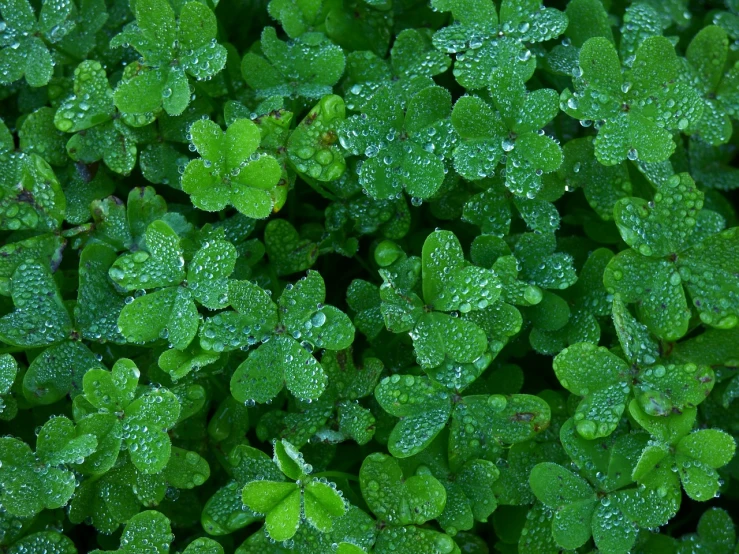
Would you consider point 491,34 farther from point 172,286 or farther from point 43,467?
point 43,467

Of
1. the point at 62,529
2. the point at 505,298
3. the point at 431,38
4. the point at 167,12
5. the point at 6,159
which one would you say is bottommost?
the point at 62,529

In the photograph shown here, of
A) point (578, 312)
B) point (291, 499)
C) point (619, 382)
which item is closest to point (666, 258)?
point (578, 312)

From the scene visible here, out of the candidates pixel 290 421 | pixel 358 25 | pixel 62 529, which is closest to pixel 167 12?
pixel 358 25

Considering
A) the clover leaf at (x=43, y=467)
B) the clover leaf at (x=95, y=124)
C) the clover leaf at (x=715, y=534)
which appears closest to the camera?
the clover leaf at (x=43, y=467)

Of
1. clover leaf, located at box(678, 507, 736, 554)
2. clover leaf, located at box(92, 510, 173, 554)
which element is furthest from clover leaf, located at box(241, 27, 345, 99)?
clover leaf, located at box(678, 507, 736, 554)

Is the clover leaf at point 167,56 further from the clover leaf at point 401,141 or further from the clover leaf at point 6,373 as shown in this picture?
the clover leaf at point 6,373

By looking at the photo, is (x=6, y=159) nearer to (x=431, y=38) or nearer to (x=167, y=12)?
(x=167, y=12)

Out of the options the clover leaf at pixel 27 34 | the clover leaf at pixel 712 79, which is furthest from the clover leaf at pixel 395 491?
the clover leaf at pixel 27 34
